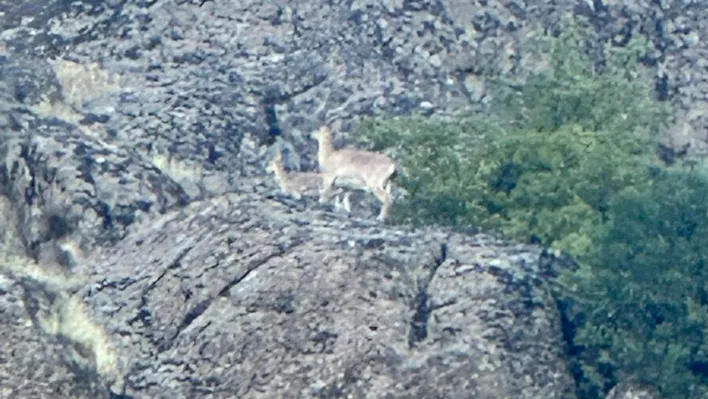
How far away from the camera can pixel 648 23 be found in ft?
114

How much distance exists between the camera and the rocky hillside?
25.8m

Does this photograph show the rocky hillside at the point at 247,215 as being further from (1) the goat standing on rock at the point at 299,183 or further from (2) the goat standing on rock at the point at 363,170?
(2) the goat standing on rock at the point at 363,170

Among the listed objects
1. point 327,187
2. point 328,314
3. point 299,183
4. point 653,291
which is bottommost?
point 653,291

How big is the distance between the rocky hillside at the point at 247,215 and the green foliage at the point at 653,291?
479 mm

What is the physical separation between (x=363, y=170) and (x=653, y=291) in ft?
15.0

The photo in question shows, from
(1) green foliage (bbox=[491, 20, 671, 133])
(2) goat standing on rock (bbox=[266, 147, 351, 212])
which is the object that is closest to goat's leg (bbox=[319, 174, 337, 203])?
(2) goat standing on rock (bbox=[266, 147, 351, 212])

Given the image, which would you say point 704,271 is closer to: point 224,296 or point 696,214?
point 696,214

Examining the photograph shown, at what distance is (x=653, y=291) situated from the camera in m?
26.5

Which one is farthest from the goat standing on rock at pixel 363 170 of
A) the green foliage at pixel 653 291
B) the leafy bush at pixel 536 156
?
the green foliage at pixel 653 291

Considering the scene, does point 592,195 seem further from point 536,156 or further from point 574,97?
point 574,97

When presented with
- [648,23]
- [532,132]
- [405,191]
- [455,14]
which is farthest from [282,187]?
[648,23]

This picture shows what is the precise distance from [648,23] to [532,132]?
5.64 meters

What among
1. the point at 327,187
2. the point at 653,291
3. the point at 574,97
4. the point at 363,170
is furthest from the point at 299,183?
the point at 653,291

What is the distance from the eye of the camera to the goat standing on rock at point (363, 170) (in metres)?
28.6
